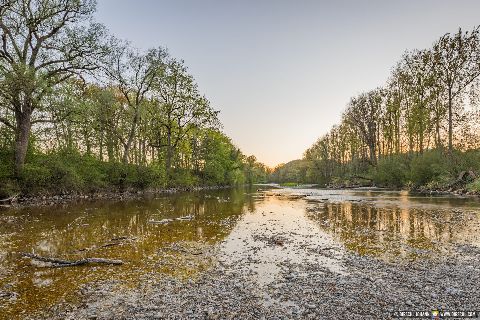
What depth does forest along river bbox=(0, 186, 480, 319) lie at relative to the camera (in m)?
4.76

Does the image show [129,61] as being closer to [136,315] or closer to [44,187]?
[44,187]

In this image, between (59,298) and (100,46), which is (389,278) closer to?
(59,298)

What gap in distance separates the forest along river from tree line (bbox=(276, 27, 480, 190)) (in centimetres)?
3047

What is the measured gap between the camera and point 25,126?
24344 millimetres

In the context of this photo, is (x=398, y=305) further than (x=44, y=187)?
No

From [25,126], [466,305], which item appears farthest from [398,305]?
[25,126]

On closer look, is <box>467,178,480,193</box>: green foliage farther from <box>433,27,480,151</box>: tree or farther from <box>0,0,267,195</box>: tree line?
<box>0,0,267,195</box>: tree line

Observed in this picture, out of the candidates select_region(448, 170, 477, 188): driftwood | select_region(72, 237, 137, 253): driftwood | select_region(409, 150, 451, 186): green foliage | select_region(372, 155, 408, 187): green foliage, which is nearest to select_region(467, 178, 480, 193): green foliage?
select_region(448, 170, 477, 188): driftwood

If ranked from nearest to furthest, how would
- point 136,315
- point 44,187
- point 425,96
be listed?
1. point 136,315
2. point 44,187
3. point 425,96

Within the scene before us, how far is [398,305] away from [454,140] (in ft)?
142

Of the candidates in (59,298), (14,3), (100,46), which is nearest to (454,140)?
(100,46)

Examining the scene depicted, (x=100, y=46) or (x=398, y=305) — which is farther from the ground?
(x=100, y=46)

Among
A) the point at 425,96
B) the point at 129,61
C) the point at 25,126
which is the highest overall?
the point at 129,61

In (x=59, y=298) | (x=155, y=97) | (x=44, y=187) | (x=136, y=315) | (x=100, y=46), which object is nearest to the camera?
(x=136, y=315)
